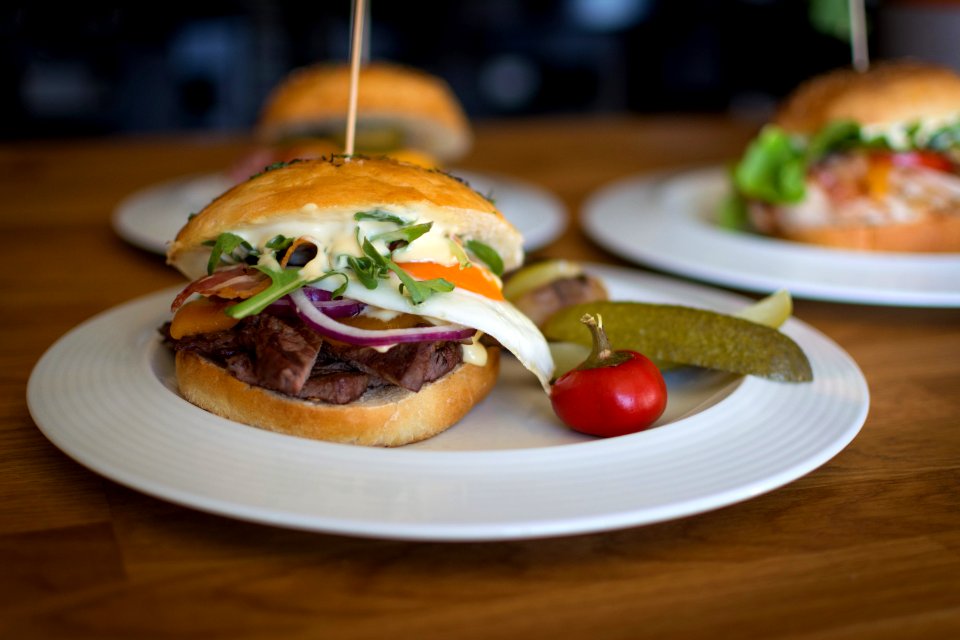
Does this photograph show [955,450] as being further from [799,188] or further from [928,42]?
[928,42]

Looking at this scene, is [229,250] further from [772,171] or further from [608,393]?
[772,171]

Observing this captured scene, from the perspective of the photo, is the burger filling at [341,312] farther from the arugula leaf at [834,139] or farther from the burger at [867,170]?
the arugula leaf at [834,139]

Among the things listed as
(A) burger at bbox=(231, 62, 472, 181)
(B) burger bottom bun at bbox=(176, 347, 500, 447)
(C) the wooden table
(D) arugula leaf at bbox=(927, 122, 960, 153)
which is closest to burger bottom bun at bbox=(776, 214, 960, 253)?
(D) arugula leaf at bbox=(927, 122, 960, 153)

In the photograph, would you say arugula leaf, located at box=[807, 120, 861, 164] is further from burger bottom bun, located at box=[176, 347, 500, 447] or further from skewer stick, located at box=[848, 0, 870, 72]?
burger bottom bun, located at box=[176, 347, 500, 447]

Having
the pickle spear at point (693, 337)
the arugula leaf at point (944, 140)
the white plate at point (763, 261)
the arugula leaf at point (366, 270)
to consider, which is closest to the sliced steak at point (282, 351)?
the arugula leaf at point (366, 270)

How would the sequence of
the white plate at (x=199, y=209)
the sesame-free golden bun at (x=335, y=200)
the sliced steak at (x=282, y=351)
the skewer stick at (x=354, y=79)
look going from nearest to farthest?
the sliced steak at (x=282, y=351), the sesame-free golden bun at (x=335, y=200), the skewer stick at (x=354, y=79), the white plate at (x=199, y=209)

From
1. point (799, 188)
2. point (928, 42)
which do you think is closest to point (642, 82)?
point (928, 42)

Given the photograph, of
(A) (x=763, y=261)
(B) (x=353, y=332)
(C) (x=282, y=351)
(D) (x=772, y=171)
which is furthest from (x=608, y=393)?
(D) (x=772, y=171)
